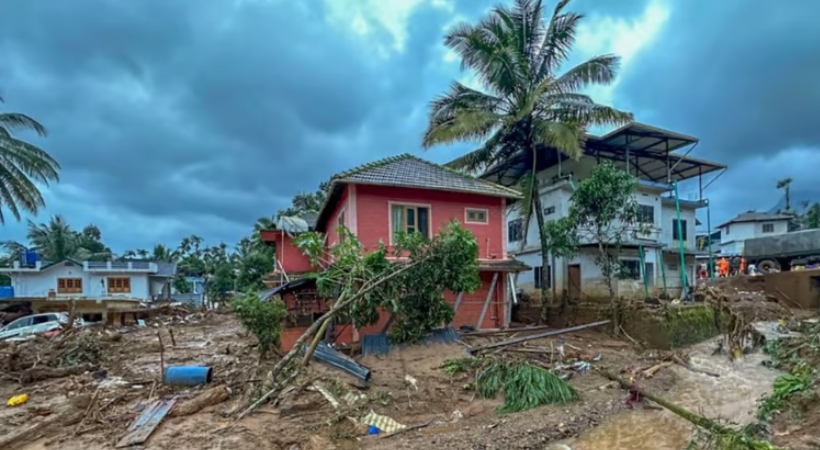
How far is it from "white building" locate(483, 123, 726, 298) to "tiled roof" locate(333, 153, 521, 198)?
560cm

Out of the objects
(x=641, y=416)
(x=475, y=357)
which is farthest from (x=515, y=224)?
(x=641, y=416)

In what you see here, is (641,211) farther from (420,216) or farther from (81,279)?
(81,279)

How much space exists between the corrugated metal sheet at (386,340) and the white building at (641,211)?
7.86 metres

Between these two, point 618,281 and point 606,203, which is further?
point 618,281

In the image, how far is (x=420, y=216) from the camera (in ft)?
53.6

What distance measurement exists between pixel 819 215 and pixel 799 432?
50449 millimetres

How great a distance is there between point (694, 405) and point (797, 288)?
19289 millimetres

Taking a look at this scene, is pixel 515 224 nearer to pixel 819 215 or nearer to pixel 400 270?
pixel 400 270

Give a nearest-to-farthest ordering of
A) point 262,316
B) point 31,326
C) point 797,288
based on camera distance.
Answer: point 262,316 < point 31,326 < point 797,288

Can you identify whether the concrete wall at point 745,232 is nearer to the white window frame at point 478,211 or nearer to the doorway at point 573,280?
the doorway at point 573,280

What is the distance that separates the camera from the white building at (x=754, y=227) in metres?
44.0

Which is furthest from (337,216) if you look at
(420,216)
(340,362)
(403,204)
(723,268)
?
(723,268)

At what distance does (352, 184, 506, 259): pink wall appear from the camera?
50.4ft

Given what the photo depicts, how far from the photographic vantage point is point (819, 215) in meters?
43.3
